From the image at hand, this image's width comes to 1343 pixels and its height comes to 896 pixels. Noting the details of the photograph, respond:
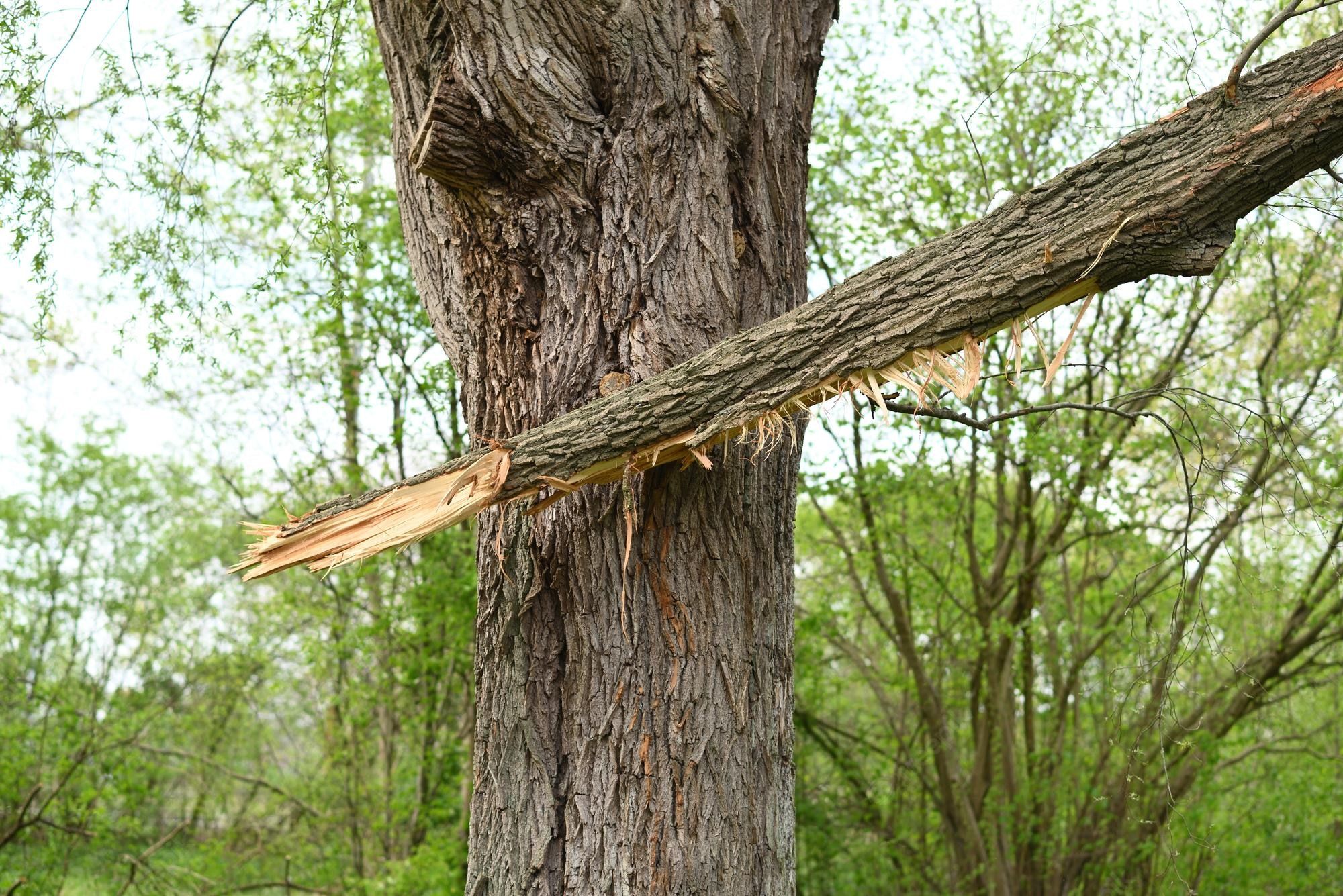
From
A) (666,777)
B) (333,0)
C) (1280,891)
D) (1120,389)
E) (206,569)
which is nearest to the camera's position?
(666,777)

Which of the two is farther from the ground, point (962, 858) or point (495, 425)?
point (495, 425)

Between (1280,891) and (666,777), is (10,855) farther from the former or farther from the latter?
(1280,891)

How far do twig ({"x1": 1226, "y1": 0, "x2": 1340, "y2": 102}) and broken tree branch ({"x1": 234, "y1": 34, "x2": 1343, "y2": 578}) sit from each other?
4 cm

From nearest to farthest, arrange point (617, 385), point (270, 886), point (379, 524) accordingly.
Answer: point (379, 524), point (617, 385), point (270, 886)

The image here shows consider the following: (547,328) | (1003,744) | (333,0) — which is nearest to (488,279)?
(547,328)

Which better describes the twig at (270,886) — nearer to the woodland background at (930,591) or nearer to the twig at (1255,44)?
the woodland background at (930,591)

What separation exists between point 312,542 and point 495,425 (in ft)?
1.87

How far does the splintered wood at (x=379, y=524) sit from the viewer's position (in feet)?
7.97

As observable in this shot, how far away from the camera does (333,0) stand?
4070 mm

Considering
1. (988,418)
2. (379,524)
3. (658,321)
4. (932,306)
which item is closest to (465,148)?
(658,321)

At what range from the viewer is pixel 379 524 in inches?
99.0

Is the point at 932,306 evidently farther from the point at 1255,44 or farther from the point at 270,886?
the point at 270,886

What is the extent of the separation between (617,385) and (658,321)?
0.59 ft

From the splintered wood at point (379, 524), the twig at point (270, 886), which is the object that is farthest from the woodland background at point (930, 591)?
the splintered wood at point (379, 524)
